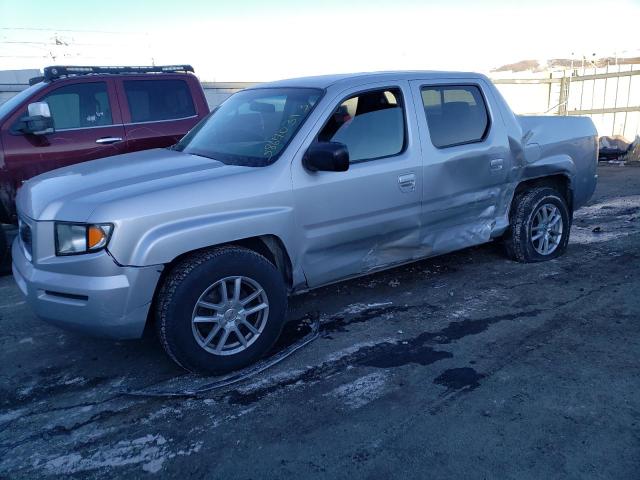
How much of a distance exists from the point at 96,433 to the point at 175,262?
100 cm

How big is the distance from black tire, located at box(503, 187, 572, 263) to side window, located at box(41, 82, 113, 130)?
4586 mm

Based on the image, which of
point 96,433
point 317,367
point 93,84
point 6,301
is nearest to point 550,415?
point 317,367

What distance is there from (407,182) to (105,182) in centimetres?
207

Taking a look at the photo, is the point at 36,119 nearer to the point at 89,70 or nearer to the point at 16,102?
the point at 16,102

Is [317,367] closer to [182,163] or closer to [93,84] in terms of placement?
[182,163]

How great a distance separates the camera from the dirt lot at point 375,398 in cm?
241

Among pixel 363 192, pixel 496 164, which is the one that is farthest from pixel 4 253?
pixel 496 164

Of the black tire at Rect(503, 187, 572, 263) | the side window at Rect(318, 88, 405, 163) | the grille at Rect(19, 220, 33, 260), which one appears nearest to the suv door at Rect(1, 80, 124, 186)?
the grille at Rect(19, 220, 33, 260)

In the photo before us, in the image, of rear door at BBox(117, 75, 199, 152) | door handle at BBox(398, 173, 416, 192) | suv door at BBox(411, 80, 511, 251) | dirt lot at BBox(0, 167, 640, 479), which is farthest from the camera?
rear door at BBox(117, 75, 199, 152)

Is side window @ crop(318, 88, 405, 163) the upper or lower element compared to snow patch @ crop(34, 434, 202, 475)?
upper

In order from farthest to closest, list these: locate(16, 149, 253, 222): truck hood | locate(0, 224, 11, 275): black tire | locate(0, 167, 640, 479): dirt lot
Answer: locate(0, 224, 11, 275): black tire → locate(16, 149, 253, 222): truck hood → locate(0, 167, 640, 479): dirt lot

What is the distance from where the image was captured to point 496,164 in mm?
4367

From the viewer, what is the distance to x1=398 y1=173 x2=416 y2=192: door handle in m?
3.76

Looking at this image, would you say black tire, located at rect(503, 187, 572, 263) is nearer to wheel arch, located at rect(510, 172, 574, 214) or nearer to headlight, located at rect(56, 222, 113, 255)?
wheel arch, located at rect(510, 172, 574, 214)
